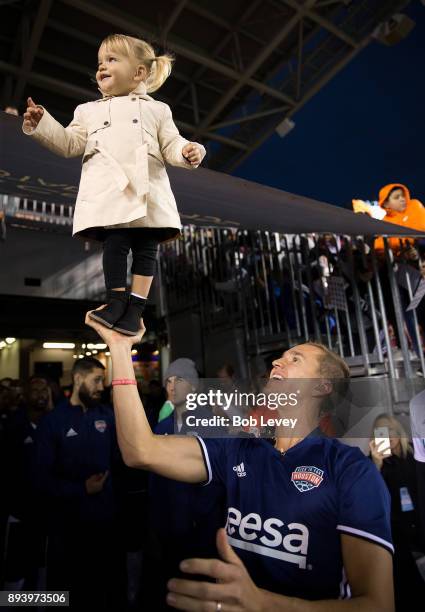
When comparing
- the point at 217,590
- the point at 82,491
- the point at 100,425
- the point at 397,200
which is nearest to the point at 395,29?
the point at 397,200

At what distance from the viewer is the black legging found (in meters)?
0.84

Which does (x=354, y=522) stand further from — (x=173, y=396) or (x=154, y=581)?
(x=154, y=581)

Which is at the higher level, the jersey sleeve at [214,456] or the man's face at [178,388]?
the man's face at [178,388]

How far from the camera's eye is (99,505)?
2.36 meters

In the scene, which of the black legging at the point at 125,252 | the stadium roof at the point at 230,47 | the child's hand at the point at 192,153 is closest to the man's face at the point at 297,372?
the black legging at the point at 125,252

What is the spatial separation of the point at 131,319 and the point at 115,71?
0.55 m

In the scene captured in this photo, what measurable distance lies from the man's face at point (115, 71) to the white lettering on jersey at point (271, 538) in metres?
1.08

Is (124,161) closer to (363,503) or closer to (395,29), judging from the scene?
(363,503)

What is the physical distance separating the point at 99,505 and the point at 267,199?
1.88 m

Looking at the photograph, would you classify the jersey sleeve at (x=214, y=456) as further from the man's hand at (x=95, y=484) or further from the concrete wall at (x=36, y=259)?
the concrete wall at (x=36, y=259)

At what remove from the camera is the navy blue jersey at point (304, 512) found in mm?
973

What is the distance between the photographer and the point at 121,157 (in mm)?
910

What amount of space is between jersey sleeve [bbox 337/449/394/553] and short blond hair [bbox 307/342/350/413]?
7.5 inches

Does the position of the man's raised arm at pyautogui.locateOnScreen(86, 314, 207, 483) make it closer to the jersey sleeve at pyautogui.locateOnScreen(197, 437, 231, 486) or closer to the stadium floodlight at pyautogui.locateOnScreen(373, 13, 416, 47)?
the jersey sleeve at pyautogui.locateOnScreen(197, 437, 231, 486)
